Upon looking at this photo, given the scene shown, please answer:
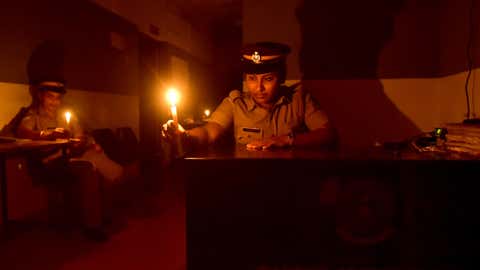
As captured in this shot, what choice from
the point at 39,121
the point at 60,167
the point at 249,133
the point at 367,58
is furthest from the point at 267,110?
the point at 39,121

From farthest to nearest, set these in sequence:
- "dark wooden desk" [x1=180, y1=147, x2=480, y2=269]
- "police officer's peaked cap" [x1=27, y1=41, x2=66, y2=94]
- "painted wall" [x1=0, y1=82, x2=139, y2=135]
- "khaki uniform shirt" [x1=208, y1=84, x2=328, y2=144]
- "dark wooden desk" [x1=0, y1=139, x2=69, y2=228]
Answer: "police officer's peaked cap" [x1=27, y1=41, x2=66, y2=94] → "painted wall" [x1=0, y1=82, x2=139, y2=135] → "khaki uniform shirt" [x1=208, y1=84, x2=328, y2=144] → "dark wooden desk" [x1=0, y1=139, x2=69, y2=228] → "dark wooden desk" [x1=180, y1=147, x2=480, y2=269]

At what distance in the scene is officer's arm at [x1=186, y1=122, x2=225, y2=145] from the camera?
1.93 m

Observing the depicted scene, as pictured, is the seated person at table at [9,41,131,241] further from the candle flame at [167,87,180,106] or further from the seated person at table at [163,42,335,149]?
the candle flame at [167,87,180,106]

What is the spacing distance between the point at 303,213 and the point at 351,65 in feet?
5.39

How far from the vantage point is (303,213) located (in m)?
1.36

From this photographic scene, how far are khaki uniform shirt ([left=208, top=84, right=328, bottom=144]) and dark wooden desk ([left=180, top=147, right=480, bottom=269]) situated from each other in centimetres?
89

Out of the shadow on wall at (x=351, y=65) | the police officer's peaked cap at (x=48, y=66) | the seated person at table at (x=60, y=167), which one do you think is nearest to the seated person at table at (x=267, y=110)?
the shadow on wall at (x=351, y=65)

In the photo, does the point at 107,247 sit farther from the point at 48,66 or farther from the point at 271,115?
the point at 48,66

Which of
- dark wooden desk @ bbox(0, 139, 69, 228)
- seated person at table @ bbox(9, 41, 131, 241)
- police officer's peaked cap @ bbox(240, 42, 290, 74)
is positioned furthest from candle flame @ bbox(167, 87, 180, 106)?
seated person at table @ bbox(9, 41, 131, 241)

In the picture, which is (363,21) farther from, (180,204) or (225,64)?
(225,64)

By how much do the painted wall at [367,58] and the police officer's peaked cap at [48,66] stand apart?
189 centimetres

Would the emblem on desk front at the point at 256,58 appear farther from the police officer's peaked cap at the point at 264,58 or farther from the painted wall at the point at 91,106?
the painted wall at the point at 91,106

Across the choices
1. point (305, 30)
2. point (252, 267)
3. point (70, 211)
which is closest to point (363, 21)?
point (305, 30)

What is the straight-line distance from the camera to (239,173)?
1354mm
